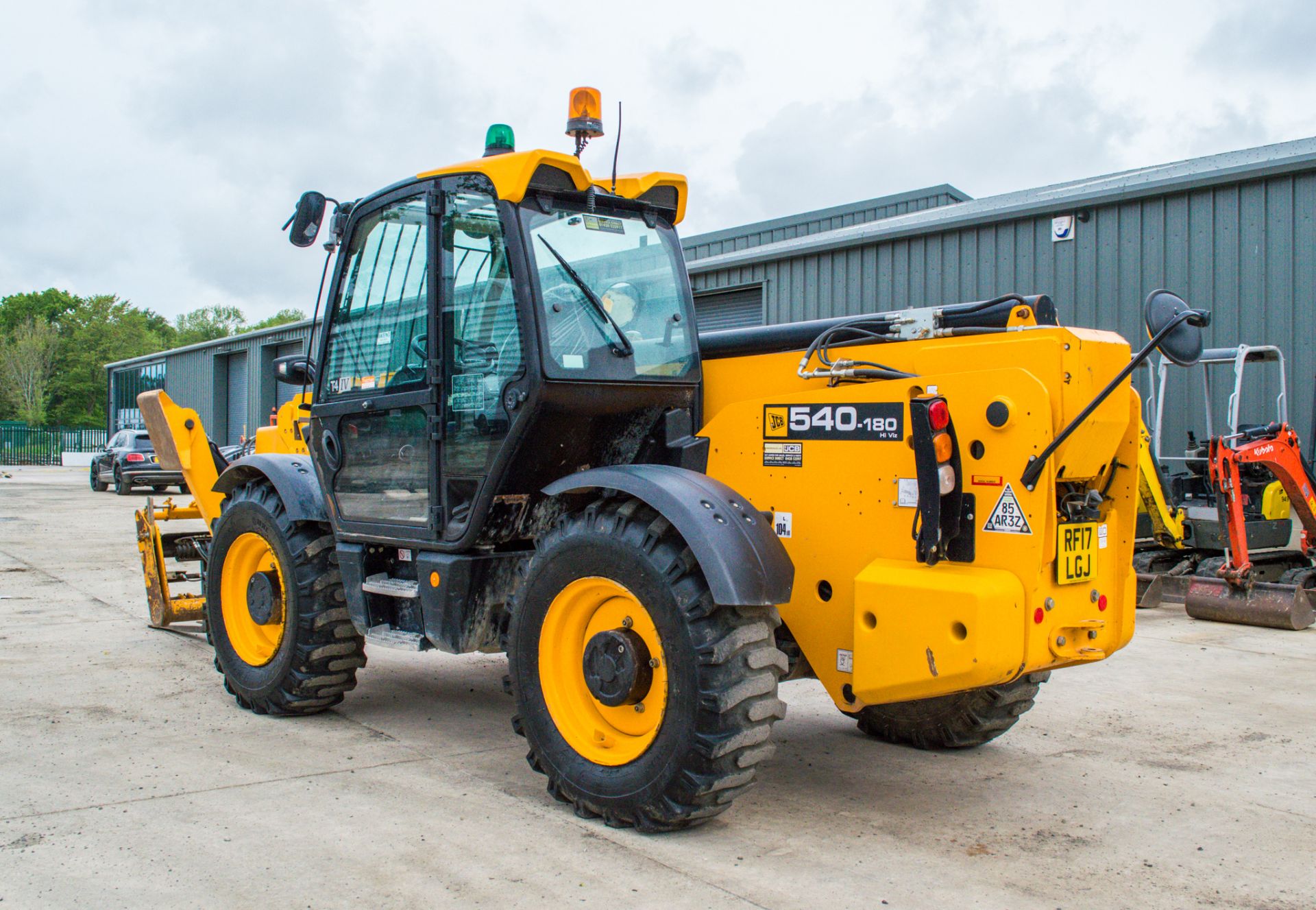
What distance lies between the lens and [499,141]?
4.61 metres

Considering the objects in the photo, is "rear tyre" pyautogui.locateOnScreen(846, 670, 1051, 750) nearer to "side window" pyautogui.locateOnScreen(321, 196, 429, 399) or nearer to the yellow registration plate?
the yellow registration plate

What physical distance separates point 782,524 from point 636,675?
0.79 meters

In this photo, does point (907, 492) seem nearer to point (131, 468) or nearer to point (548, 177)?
point (548, 177)

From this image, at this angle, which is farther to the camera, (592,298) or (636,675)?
(592,298)

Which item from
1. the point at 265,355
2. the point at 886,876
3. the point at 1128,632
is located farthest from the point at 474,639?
the point at 265,355

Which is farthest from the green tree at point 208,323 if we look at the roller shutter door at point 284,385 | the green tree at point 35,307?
the roller shutter door at point 284,385

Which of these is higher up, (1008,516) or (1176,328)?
(1176,328)

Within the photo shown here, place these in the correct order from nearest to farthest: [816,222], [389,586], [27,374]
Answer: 1. [389,586]
2. [816,222]
3. [27,374]

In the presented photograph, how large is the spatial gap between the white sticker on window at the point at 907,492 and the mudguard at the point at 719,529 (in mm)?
418

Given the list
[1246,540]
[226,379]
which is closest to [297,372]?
[1246,540]

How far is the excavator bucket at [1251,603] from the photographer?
8.20m

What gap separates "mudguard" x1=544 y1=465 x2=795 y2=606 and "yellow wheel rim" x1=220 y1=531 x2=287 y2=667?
242 cm

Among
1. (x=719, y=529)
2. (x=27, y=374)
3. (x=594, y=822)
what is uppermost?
(x=27, y=374)

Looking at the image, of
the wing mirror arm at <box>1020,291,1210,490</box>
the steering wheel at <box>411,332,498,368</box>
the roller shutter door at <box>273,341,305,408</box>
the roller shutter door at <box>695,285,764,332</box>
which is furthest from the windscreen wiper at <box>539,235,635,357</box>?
the roller shutter door at <box>273,341,305,408</box>
